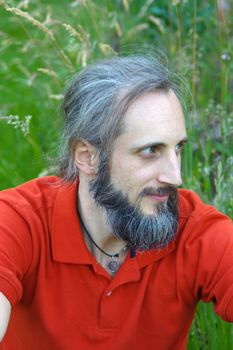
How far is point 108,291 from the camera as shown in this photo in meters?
2.38

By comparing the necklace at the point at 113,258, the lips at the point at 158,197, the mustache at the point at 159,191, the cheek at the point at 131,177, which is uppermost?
the cheek at the point at 131,177

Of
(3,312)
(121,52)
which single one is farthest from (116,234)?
(121,52)

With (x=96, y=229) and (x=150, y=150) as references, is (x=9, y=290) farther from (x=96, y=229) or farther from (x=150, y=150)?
(x=150, y=150)

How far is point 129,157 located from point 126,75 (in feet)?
0.86

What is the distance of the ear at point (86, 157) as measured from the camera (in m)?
2.41

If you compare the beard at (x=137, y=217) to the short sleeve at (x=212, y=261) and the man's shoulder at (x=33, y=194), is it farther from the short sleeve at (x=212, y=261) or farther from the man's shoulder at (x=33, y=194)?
the man's shoulder at (x=33, y=194)

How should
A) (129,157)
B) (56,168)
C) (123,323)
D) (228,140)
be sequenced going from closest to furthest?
(129,157) → (123,323) → (56,168) → (228,140)

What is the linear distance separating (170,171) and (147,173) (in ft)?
0.22

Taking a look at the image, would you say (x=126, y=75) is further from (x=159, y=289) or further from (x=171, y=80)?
(x=159, y=289)

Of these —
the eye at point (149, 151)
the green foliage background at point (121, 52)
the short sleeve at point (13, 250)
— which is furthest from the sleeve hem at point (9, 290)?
the green foliage background at point (121, 52)

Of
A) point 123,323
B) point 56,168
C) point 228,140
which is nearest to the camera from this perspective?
point 123,323

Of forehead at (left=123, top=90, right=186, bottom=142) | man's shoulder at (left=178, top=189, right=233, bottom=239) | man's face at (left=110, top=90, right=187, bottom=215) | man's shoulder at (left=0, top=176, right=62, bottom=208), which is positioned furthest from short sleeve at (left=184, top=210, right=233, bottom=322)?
man's shoulder at (left=0, top=176, right=62, bottom=208)

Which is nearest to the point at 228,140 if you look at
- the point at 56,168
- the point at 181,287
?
the point at 56,168

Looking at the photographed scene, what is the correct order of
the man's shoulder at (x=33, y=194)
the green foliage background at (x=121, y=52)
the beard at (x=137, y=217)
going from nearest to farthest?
the beard at (x=137, y=217) → the man's shoulder at (x=33, y=194) → the green foliage background at (x=121, y=52)
